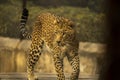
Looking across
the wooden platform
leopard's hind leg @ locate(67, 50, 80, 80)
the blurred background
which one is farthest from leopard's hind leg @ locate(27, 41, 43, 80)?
the blurred background

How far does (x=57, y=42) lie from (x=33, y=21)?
16.7 ft

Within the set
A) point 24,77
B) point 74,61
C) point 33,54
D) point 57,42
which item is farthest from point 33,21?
point 74,61

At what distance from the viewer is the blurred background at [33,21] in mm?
8805

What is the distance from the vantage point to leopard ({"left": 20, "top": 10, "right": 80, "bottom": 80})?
6.80 meters

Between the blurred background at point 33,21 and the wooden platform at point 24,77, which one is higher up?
the blurred background at point 33,21

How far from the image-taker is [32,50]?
7254 mm

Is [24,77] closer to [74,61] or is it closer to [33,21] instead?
[74,61]

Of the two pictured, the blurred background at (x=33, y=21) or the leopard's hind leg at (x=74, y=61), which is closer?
the leopard's hind leg at (x=74, y=61)

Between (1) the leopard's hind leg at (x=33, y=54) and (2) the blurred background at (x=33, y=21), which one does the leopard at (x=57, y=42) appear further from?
(2) the blurred background at (x=33, y=21)

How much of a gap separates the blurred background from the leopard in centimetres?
42

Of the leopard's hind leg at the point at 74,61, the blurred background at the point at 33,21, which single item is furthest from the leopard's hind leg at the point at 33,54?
the blurred background at the point at 33,21

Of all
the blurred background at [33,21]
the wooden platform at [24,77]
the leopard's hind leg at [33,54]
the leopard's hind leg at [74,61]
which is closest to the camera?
the leopard's hind leg at [74,61]

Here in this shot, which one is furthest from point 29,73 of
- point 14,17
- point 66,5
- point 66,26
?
point 66,5

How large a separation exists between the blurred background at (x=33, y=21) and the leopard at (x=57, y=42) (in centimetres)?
42
